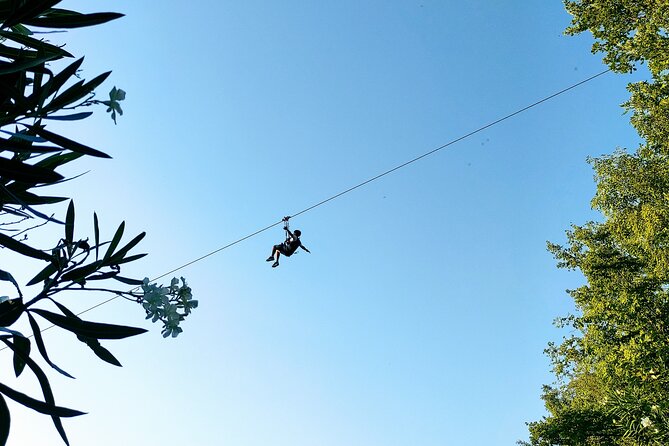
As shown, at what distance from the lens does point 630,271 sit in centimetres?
1403

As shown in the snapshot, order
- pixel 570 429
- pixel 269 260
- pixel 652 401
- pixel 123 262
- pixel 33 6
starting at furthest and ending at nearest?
pixel 570 429
pixel 652 401
pixel 269 260
pixel 123 262
pixel 33 6

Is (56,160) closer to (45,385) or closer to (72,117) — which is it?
(72,117)

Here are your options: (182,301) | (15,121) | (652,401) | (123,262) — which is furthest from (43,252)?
(652,401)

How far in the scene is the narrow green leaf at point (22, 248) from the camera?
8.95ft

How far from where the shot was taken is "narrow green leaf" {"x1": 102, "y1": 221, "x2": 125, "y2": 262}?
295 cm

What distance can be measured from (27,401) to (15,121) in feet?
4.39

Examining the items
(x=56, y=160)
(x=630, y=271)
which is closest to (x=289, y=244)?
(x=56, y=160)

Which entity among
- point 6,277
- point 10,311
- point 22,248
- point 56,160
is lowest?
point 10,311

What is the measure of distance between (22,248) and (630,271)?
1474 centimetres

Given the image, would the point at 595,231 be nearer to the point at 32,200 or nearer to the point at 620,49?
the point at 620,49

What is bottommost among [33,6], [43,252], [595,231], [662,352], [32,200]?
[43,252]

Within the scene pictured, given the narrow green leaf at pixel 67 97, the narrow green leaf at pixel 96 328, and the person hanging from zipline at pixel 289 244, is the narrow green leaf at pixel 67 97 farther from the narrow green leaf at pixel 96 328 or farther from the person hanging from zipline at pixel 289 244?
the person hanging from zipline at pixel 289 244

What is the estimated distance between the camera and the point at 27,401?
2.48 metres

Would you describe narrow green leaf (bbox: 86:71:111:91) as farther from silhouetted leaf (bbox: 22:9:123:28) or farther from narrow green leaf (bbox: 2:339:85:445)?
narrow green leaf (bbox: 2:339:85:445)
